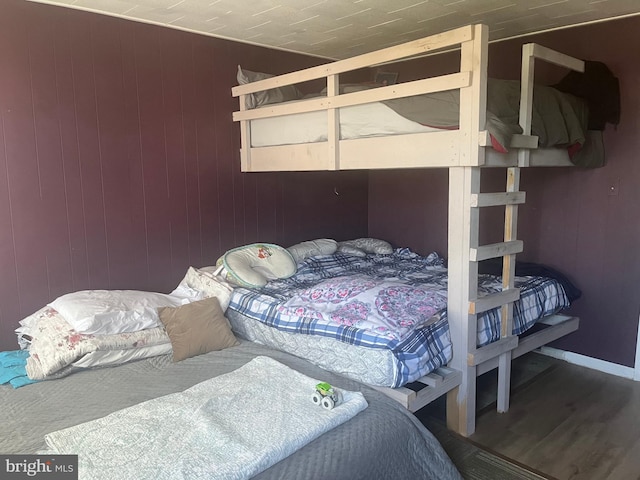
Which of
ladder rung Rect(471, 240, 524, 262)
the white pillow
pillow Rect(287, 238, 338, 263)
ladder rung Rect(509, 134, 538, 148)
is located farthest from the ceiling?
the white pillow

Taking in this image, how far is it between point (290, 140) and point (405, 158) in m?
0.93

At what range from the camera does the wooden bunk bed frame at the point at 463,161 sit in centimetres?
217

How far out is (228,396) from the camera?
201cm

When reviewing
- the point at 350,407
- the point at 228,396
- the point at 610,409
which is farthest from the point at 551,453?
the point at 228,396

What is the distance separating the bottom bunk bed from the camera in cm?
221

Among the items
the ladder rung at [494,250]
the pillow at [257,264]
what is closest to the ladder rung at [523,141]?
Result: the ladder rung at [494,250]

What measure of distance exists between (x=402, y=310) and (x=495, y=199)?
688 mm

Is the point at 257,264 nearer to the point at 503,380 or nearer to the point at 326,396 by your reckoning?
the point at 326,396

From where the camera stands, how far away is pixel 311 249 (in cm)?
365

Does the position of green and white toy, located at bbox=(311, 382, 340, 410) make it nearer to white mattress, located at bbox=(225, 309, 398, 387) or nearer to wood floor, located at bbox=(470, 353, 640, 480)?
white mattress, located at bbox=(225, 309, 398, 387)

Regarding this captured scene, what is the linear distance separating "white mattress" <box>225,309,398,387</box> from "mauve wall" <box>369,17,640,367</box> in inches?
74.8

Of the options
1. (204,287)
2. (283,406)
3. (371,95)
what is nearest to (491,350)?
(283,406)

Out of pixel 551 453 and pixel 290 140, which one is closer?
pixel 551 453

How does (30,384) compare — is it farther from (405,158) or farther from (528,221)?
(528,221)
